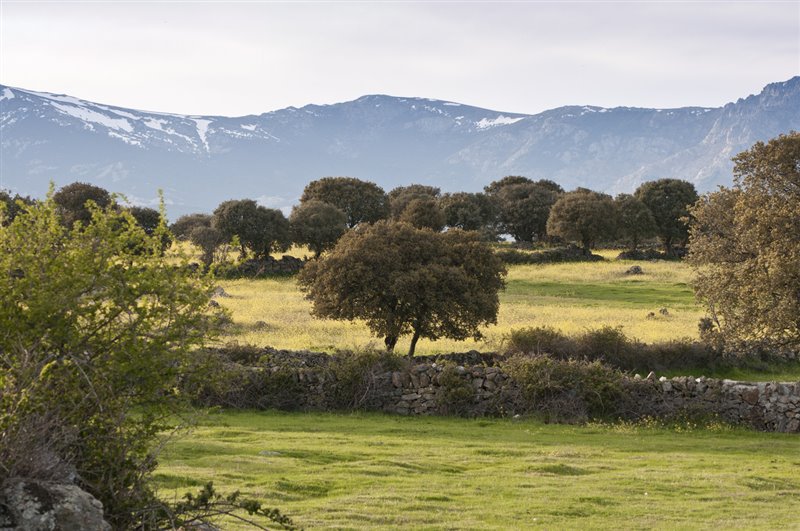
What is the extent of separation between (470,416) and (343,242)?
42.1 feet

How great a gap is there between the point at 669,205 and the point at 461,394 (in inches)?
2932

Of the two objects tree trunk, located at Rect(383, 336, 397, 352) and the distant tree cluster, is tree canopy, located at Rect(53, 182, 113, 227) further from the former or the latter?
tree trunk, located at Rect(383, 336, 397, 352)

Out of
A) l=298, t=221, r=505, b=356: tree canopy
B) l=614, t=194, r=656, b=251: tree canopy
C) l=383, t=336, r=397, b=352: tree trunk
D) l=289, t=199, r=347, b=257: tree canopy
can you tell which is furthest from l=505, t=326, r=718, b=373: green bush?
l=614, t=194, r=656, b=251: tree canopy

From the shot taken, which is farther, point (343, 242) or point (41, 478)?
point (343, 242)

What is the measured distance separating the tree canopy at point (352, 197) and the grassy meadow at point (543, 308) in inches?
993

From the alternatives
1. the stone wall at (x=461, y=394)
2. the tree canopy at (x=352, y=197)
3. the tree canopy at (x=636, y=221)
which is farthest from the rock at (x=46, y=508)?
the tree canopy at (x=352, y=197)

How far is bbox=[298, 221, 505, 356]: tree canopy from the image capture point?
3619cm

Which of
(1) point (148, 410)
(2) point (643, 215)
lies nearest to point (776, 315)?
(1) point (148, 410)

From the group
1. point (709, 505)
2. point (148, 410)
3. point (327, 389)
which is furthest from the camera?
point (327, 389)

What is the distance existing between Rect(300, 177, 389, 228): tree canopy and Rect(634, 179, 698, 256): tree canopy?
98.5 ft

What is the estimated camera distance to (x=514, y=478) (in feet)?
59.9

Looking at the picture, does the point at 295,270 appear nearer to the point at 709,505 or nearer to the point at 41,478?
the point at 709,505

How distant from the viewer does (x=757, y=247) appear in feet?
99.2

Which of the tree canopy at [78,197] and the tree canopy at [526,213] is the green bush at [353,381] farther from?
the tree canopy at [526,213]
